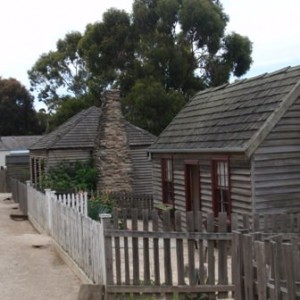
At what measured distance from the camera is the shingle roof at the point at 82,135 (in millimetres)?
26297

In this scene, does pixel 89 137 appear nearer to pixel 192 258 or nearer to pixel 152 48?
pixel 152 48

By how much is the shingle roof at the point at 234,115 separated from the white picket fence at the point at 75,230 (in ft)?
12.2

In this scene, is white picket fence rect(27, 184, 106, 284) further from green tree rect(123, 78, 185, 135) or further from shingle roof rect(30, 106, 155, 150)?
green tree rect(123, 78, 185, 135)

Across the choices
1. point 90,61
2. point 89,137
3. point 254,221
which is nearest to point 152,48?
point 90,61

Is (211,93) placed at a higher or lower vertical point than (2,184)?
higher

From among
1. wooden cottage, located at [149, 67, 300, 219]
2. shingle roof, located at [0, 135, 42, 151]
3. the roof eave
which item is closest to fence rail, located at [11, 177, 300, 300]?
wooden cottage, located at [149, 67, 300, 219]

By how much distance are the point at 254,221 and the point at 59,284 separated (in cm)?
359

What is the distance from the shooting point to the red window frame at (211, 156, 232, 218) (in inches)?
527

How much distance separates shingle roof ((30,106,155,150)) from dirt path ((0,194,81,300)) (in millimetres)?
10055

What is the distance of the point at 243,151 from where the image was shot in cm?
1222

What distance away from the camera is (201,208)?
15.2 metres

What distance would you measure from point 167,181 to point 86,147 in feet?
30.8

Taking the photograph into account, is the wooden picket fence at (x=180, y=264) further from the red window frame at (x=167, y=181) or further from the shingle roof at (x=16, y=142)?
the shingle roof at (x=16, y=142)

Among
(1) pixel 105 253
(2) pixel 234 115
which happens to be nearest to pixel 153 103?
(2) pixel 234 115
